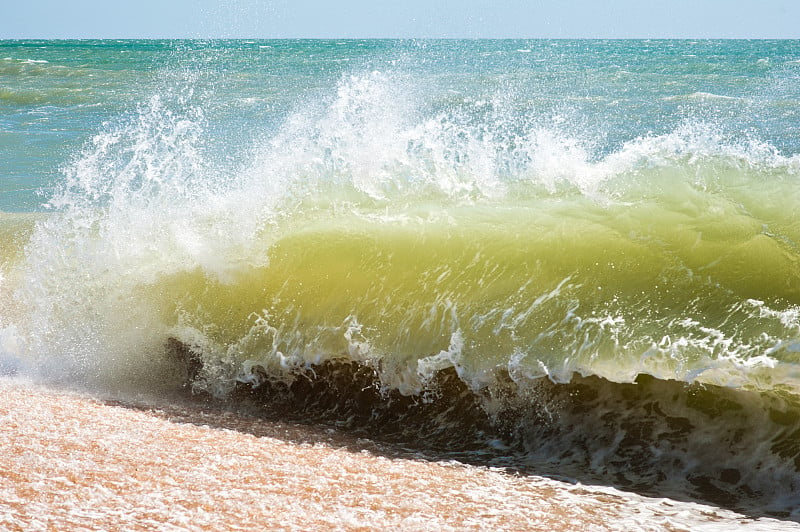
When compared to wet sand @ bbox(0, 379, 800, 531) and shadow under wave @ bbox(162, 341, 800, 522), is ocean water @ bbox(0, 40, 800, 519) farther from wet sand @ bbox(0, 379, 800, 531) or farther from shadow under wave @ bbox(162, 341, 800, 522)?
wet sand @ bbox(0, 379, 800, 531)

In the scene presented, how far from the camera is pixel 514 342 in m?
4.13

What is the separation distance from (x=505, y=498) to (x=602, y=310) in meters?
1.33

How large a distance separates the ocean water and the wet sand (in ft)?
1.00

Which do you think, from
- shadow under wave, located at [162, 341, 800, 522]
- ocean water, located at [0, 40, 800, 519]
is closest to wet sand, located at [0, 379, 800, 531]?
shadow under wave, located at [162, 341, 800, 522]

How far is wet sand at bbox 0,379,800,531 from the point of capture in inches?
106

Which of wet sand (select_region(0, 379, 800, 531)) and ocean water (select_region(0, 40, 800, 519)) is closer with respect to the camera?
wet sand (select_region(0, 379, 800, 531))

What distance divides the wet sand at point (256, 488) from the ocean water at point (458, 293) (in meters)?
0.31

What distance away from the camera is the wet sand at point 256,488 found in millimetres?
2705

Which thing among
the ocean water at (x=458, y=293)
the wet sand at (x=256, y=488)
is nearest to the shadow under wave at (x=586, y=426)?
the ocean water at (x=458, y=293)

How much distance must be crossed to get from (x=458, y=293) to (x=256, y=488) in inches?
73.2

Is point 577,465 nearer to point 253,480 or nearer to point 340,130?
point 253,480

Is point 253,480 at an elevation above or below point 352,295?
below

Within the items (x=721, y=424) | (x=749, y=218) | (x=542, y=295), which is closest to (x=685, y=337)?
(x=721, y=424)

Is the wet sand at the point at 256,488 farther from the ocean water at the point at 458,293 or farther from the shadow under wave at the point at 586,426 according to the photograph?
the ocean water at the point at 458,293
